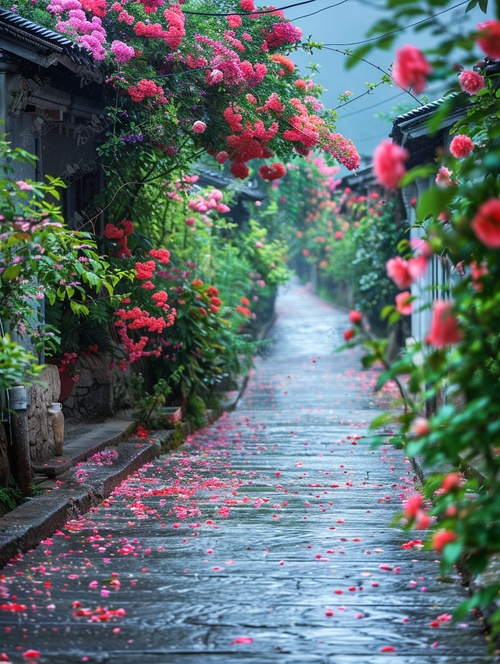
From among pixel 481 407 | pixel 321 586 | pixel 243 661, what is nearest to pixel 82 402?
pixel 321 586

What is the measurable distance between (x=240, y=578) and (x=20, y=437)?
2578 millimetres

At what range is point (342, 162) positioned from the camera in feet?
38.0

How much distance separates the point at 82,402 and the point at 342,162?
4116 mm

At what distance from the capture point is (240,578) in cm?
572

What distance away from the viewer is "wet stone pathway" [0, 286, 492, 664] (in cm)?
460

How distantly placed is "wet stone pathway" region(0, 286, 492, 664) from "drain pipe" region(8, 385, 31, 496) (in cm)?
61

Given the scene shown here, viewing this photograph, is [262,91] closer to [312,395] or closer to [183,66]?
[183,66]

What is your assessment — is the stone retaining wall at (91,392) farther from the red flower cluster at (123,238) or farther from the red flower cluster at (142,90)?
the red flower cluster at (142,90)

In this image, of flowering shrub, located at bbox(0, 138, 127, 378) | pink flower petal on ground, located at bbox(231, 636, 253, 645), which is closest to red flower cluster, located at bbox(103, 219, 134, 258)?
flowering shrub, located at bbox(0, 138, 127, 378)

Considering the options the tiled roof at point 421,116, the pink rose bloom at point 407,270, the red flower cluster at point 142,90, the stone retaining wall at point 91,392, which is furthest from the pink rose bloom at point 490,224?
the stone retaining wall at point 91,392

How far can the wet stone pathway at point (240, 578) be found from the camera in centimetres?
460

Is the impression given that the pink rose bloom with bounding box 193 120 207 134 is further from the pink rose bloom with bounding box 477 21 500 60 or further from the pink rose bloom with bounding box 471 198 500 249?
the pink rose bloom with bounding box 471 198 500 249

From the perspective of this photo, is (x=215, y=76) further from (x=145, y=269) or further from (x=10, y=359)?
(x=10, y=359)

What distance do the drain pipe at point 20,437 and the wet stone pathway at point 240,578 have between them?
2.00 ft
